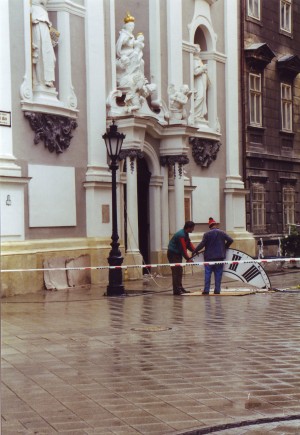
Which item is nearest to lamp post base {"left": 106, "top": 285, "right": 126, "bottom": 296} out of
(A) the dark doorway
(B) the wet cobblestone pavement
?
(B) the wet cobblestone pavement

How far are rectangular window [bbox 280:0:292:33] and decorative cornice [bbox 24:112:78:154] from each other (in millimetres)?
13555

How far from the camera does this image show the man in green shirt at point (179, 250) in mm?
17797

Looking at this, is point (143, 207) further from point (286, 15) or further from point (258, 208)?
point (286, 15)

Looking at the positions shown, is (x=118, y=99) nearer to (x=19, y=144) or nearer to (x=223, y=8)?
(x=19, y=144)

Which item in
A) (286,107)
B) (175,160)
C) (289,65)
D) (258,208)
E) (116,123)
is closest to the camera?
(116,123)

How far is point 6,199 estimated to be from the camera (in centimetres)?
1820

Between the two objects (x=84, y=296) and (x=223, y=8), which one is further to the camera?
(x=223, y=8)

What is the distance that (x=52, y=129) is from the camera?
19.8 metres

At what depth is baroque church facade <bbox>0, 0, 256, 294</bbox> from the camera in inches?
746

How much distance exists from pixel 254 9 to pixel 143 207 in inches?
378

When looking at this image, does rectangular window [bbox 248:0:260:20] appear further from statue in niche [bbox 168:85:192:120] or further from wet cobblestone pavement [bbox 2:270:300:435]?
wet cobblestone pavement [bbox 2:270:300:435]

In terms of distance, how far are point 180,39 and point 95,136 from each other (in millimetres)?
5273

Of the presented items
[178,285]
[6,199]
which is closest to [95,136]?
[6,199]

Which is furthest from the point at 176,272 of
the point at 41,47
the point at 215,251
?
the point at 41,47
